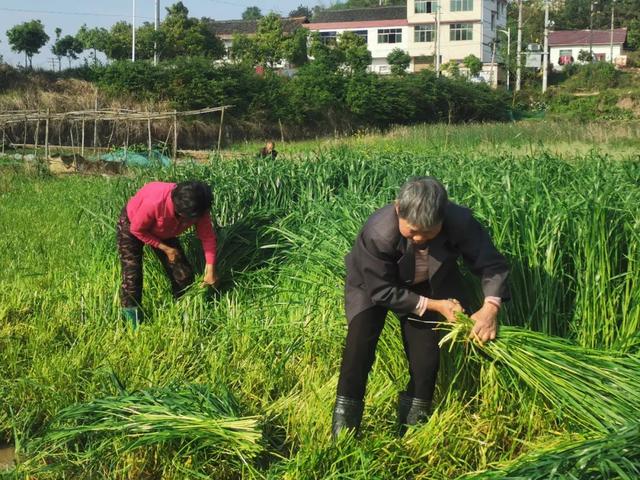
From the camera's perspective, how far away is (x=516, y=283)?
4.21 metres

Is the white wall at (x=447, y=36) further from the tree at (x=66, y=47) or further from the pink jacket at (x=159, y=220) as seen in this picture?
the pink jacket at (x=159, y=220)

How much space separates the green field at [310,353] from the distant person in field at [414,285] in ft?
0.49

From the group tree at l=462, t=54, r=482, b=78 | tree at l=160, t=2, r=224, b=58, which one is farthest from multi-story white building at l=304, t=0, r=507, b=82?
tree at l=160, t=2, r=224, b=58

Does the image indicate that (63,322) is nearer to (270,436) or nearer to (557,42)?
(270,436)

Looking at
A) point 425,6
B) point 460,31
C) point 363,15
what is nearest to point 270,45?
point 425,6

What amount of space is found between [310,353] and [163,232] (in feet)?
5.08

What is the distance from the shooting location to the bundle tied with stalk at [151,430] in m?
3.26

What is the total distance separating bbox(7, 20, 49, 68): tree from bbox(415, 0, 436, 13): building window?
125ft

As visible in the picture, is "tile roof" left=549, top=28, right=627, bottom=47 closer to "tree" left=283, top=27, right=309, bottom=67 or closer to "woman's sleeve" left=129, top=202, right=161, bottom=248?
"tree" left=283, top=27, right=309, bottom=67

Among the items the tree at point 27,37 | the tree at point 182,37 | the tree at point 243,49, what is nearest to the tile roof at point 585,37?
the tree at point 243,49

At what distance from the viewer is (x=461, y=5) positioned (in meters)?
66.2

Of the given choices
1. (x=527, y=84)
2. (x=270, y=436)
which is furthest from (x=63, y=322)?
(x=527, y=84)

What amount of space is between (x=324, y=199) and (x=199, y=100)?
26311 mm

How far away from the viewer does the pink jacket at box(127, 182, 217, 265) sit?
519cm
